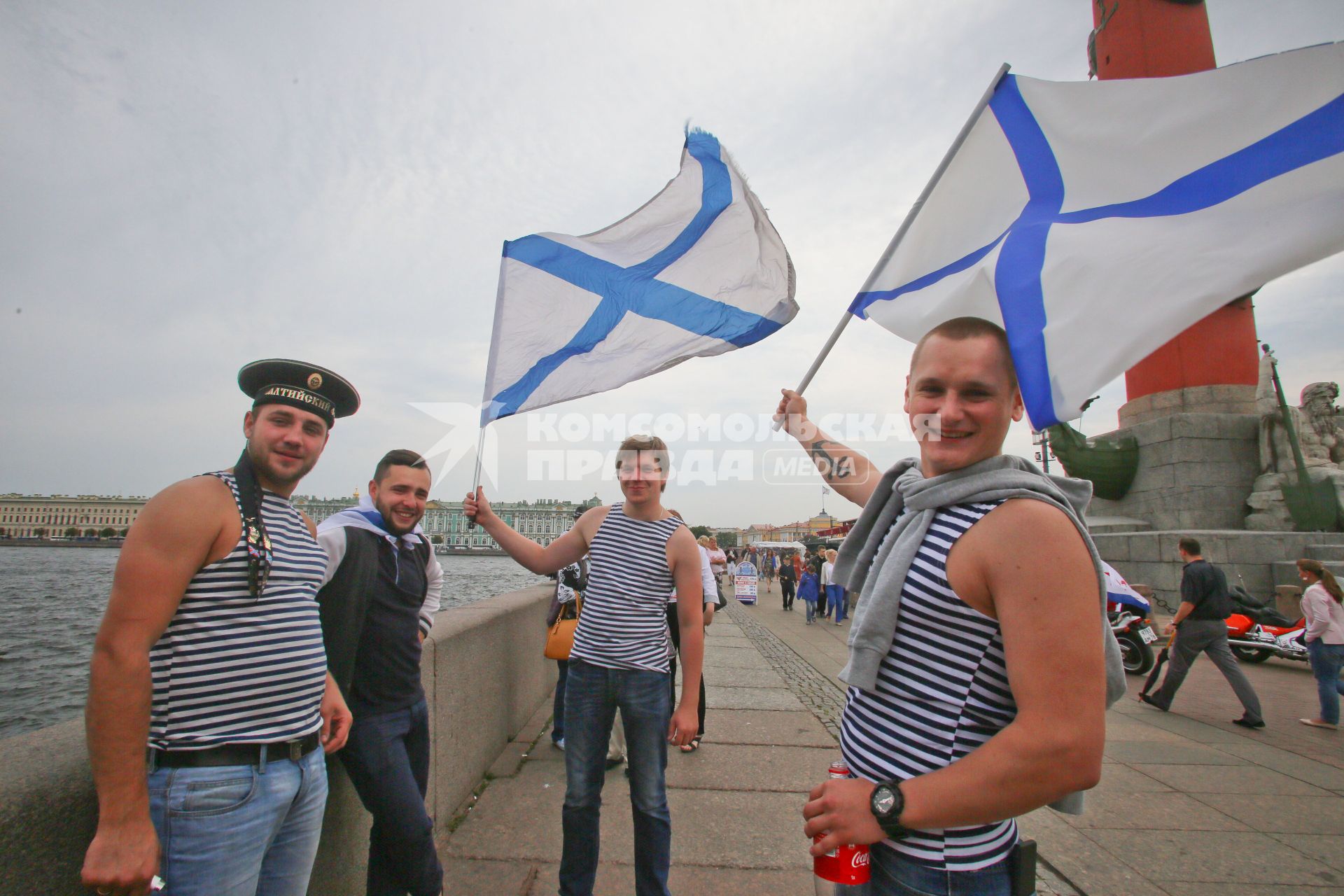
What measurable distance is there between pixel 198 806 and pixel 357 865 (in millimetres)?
1341

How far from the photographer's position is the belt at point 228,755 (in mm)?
1416

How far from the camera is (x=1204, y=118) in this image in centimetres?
227

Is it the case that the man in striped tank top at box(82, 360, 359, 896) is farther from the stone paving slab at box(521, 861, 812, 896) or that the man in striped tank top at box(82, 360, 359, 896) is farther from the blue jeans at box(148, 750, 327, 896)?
the stone paving slab at box(521, 861, 812, 896)

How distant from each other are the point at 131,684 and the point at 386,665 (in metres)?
1.02

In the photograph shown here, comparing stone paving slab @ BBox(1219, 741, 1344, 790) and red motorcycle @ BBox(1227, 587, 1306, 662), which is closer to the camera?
stone paving slab @ BBox(1219, 741, 1344, 790)

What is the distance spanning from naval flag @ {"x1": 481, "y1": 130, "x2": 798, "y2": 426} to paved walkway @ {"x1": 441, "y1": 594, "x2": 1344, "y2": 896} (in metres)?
2.13

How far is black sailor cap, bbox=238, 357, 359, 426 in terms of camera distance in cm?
184

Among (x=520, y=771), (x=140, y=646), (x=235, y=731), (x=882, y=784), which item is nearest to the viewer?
(x=882, y=784)

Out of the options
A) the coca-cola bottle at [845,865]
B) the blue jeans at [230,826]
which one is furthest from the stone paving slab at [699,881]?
the coca-cola bottle at [845,865]

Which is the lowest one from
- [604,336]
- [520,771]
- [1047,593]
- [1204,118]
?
[520,771]

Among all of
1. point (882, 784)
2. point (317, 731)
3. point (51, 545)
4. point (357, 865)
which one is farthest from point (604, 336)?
point (51, 545)

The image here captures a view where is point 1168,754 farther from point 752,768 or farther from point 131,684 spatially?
point 131,684

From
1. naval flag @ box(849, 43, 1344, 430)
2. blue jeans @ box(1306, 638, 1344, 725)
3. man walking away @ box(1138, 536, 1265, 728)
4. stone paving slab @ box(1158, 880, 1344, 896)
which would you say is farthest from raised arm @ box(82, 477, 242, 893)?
blue jeans @ box(1306, 638, 1344, 725)

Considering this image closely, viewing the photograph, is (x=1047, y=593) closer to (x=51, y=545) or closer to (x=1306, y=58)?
(x=1306, y=58)
